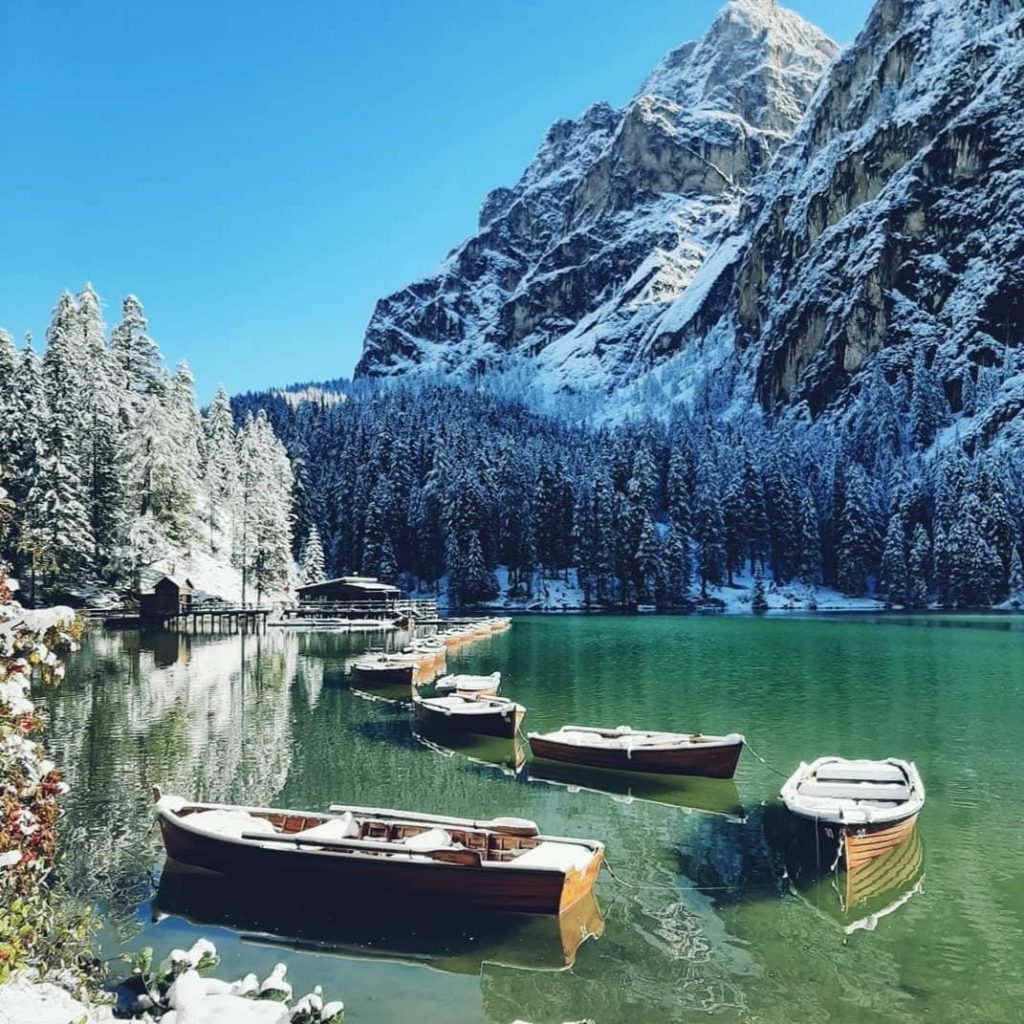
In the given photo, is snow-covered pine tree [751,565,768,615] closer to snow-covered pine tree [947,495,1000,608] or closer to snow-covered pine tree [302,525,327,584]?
snow-covered pine tree [947,495,1000,608]

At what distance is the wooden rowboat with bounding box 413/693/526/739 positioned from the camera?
84.7 feet

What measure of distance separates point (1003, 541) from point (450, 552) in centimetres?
6613

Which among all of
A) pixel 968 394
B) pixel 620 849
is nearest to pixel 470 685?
pixel 620 849

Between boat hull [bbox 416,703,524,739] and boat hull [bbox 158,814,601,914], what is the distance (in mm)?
12180

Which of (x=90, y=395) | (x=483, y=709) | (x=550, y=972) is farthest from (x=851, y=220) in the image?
(x=550, y=972)

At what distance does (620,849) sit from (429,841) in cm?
454

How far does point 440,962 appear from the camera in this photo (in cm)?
Result: 1166

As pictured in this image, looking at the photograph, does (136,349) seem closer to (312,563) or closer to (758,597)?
(312,563)

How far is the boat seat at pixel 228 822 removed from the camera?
572 inches

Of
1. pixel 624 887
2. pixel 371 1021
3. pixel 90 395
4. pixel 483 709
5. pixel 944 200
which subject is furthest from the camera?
pixel 944 200

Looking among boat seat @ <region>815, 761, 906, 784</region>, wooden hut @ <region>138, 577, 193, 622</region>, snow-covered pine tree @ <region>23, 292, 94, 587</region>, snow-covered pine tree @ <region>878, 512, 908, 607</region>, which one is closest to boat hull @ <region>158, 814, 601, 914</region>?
boat seat @ <region>815, 761, 906, 784</region>

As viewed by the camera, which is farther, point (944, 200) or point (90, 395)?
point (944, 200)

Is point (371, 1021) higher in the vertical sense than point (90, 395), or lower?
lower

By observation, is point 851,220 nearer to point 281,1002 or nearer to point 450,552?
point 450,552
